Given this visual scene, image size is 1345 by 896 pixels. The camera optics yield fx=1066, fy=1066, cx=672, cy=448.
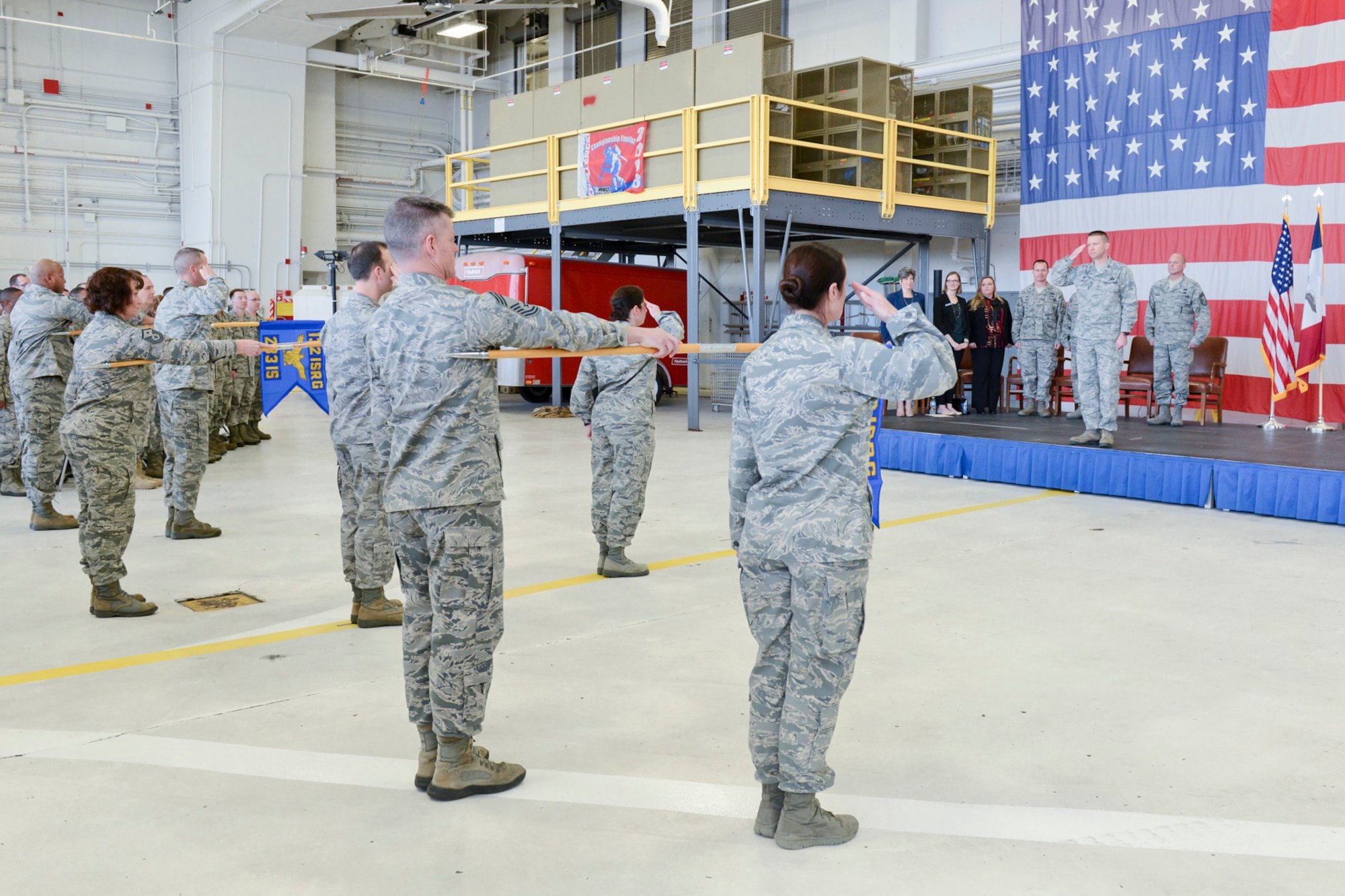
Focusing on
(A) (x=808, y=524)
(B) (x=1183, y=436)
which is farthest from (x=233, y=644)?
(B) (x=1183, y=436)

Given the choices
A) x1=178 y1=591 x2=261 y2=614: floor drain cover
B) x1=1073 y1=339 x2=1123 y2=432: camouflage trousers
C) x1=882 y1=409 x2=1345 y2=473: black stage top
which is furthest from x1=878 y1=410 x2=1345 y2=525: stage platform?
x1=178 y1=591 x2=261 y2=614: floor drain cover

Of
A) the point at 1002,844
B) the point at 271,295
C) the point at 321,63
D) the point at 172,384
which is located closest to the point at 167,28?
the point at 321,63

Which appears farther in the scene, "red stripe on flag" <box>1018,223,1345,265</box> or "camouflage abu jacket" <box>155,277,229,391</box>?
"red stripe on flag" <box>1018,223,1345,265</box>

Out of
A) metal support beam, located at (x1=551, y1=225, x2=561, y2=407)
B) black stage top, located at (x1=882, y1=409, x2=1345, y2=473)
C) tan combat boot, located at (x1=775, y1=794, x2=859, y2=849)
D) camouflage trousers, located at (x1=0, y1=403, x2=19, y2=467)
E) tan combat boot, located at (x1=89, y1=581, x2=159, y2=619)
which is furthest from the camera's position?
metal support beam, located at (x1=551, y1=225, x2=561, y2=407)

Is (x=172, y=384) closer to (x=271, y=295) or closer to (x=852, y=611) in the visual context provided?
(x=852, y=611)

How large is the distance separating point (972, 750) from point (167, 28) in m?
22.6

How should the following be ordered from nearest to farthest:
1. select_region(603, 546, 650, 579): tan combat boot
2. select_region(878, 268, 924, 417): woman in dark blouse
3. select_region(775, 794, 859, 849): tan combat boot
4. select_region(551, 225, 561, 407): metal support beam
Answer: select_region(775, 794, 859, 849): tan combat boot
select_region(603, 546, 650, 579): tan combat boot
select_region(878, 268, 924, 417): woman in dark blouse
select_region(551, 225, 561, 407): metal support beam

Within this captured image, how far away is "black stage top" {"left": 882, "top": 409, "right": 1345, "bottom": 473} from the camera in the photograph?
300 inches

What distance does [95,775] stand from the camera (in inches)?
122

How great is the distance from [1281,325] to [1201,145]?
2388 mm

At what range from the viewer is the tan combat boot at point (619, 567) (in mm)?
5582

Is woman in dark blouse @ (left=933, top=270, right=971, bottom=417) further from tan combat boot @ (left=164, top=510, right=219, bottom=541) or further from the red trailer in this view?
tan combat boot @ (left=164, top=510, right=219, bottom=541)

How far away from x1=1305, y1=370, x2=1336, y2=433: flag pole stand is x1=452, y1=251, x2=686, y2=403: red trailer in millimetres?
7643

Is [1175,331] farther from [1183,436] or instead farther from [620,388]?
[620,388]
